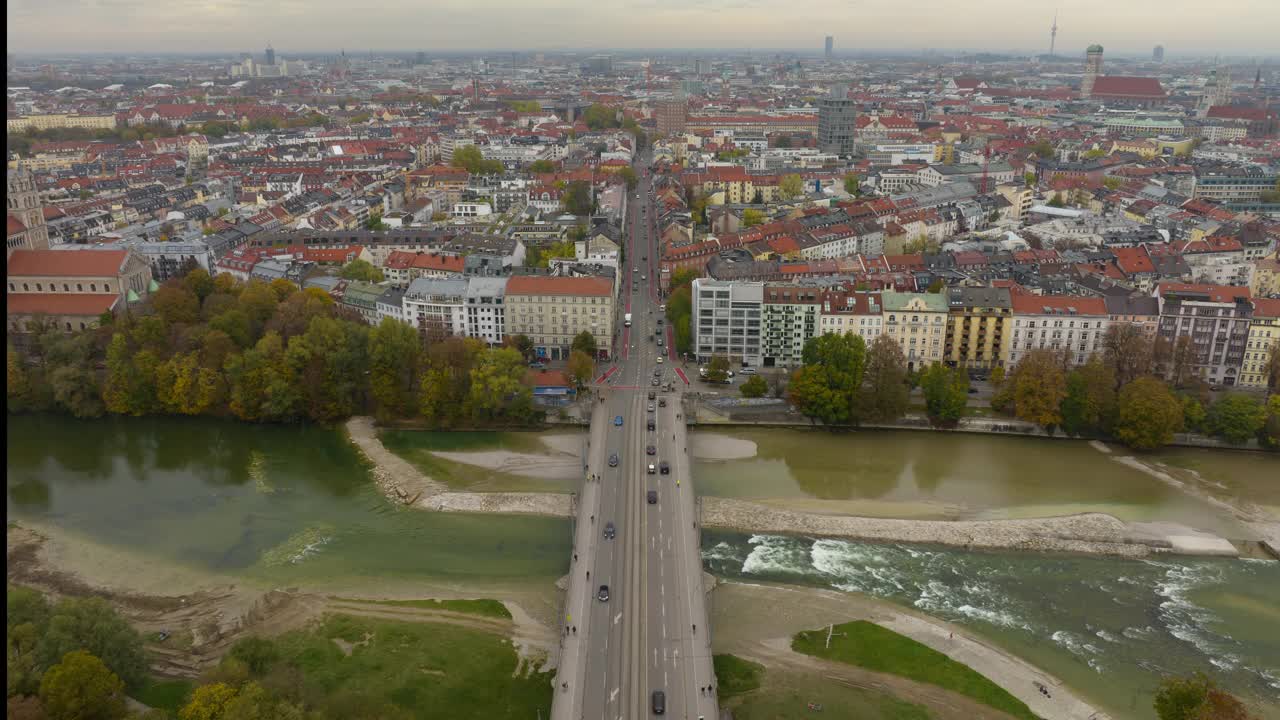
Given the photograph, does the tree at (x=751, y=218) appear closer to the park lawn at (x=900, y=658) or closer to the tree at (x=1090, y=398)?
the tree at (x=1090, y=398)

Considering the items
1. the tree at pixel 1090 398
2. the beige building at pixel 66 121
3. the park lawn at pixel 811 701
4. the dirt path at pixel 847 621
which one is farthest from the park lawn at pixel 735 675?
the beige building at pixel 66 121

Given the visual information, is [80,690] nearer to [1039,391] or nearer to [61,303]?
[1039,391]

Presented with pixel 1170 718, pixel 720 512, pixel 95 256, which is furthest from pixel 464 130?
pixel 1170 718

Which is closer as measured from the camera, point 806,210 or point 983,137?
point 806,210

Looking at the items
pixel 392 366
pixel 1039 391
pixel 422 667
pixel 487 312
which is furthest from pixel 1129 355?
pixel 392 366

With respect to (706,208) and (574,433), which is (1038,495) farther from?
(706,208)

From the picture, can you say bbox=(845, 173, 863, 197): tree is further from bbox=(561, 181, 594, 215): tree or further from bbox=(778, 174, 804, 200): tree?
bbox=(561, 181, 594, 215): tree
